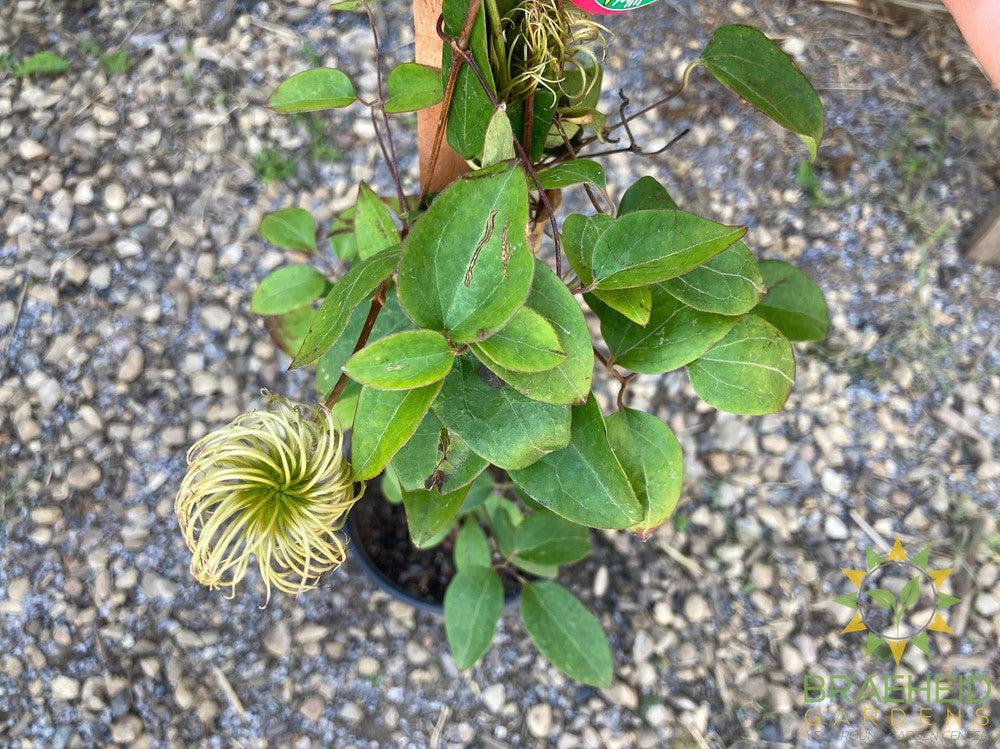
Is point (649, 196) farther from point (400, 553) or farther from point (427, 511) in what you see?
point (400, 553)

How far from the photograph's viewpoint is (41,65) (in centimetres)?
152

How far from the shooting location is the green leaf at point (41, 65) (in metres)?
1.52

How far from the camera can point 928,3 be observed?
67.6 inches

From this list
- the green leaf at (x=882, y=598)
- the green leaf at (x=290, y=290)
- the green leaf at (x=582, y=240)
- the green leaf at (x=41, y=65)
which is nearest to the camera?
the green leaf at (x=582, y=240)

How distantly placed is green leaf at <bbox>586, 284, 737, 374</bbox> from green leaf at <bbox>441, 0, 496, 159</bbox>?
178mm

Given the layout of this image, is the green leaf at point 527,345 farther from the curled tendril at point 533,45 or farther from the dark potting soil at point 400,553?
the dark potting soil at point 400,553

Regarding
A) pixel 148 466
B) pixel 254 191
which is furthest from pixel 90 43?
pixel 148 466

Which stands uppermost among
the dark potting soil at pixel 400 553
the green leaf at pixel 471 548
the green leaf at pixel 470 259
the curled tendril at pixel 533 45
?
the curled tendril at pixel 533 45

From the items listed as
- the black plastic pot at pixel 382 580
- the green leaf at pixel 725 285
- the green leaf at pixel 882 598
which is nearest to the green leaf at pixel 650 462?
the green leaf at pixel 725 285

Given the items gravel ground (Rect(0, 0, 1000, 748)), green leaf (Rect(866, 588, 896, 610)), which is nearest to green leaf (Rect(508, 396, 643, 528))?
gravel ground (Rect(0, 0, 1000, 748))

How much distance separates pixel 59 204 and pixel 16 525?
60 cm

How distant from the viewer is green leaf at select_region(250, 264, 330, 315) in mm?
893

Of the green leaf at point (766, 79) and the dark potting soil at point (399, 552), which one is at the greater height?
the green leaf at point (766, 79)

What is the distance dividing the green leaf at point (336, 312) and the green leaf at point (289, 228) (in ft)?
1.36
